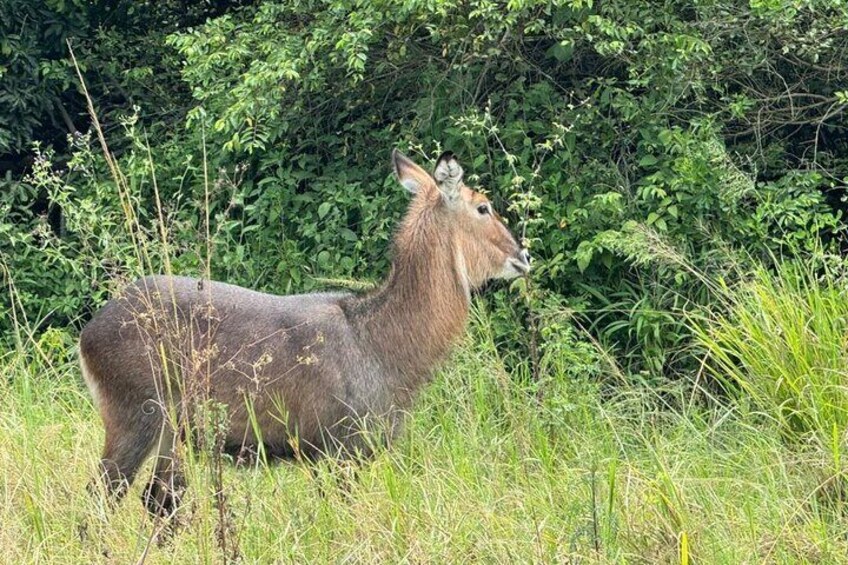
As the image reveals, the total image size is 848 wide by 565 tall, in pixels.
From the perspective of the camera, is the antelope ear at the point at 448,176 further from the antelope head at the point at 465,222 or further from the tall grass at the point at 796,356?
the tall grass at the point at 796,356

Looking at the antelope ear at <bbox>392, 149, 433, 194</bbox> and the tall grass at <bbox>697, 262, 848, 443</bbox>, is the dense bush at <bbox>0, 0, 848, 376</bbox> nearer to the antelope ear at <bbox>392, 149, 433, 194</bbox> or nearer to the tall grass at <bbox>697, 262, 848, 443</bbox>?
the antelope ear at <bbox>392, 149, 433, 194</bbox>

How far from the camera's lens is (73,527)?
167 inches

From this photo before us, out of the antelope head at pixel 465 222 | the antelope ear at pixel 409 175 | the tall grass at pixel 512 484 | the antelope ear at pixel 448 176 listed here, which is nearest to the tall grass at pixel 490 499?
the tall grass at pixel 512 484

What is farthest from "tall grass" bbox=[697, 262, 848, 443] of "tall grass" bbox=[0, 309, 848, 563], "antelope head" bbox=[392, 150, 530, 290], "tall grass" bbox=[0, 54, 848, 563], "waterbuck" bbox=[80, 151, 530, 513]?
"waterbuck" bbox=[80, 151, 530, 513]

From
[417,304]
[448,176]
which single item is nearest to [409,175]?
[448,176]

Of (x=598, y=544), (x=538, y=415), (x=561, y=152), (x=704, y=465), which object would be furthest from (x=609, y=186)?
(x=598, y=544)

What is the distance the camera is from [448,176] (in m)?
5.51

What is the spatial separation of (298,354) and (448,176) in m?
1.01

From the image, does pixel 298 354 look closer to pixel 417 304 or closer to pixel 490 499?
pixel 417 304

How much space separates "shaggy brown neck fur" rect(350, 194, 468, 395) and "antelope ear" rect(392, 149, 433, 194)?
16 cm

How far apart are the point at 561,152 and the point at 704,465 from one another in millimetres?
2591

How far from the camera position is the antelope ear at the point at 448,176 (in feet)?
17.9

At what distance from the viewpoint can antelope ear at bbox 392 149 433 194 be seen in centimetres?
575

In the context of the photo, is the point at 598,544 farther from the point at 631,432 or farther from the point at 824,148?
the point at 824,148
